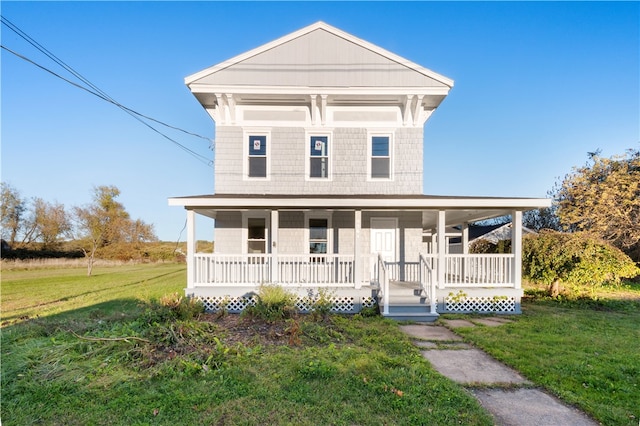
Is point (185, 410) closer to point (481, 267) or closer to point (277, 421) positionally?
point (277, 421)

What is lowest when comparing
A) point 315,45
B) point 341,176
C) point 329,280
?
point 329,280

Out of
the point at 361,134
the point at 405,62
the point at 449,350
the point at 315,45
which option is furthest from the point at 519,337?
the point at 315,45

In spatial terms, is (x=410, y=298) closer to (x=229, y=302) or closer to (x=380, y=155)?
(x=380, y=155)

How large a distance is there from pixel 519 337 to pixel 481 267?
9.58 ft

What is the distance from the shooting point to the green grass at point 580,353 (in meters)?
3.78

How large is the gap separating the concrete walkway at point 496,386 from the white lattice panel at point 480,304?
239 cm

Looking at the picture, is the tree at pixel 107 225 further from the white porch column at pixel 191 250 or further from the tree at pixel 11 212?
the white porch column at pixel 191 250

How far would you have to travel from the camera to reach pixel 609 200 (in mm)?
16547

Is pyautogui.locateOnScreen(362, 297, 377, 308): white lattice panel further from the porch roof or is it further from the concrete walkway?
the porch roof

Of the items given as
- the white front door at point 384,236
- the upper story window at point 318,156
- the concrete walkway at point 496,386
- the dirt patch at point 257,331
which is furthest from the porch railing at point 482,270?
the dirt patch at point 257,331

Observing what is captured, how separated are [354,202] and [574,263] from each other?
26.0 ft

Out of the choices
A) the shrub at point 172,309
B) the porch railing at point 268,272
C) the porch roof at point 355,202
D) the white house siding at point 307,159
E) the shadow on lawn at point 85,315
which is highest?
the white house siding at point 307,159

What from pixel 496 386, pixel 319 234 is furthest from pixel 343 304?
pixel 496 386

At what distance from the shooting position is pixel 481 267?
29.7ft
